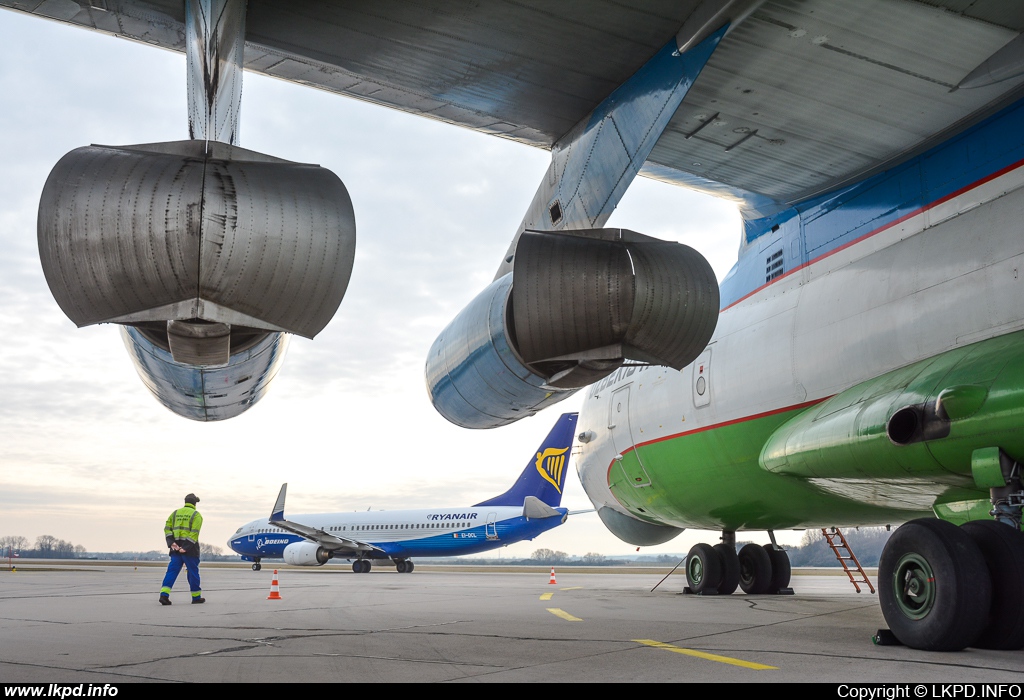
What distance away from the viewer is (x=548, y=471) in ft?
110

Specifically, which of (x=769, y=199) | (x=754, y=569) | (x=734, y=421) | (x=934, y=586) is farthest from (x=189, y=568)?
(x=934, y=586)

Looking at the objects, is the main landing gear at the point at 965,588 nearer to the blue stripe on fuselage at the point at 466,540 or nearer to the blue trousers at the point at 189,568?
the blue trousers at the point at 189,568

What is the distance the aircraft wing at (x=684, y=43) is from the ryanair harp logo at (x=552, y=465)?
2528 cm

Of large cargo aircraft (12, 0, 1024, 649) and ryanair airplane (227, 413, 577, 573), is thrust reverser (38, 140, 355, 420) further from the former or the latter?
ryanair airplane (227, 413, 577, 573)

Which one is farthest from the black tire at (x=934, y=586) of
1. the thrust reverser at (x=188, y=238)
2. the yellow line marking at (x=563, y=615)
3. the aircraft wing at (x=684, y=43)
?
the thrust reverser at (x=188, y=238)

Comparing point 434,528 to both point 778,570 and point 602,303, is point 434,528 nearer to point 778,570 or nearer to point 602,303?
point 778,570

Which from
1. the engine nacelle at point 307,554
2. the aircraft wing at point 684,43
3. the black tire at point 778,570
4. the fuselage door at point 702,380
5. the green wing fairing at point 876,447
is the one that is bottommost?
the engine nacelle at point 307,554

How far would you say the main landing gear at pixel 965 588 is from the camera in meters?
5.05

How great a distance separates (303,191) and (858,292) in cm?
509

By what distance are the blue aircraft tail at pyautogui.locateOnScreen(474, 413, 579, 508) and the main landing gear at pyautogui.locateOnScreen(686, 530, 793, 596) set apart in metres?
15.5

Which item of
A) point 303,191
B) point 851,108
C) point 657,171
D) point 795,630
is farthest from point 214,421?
point 851,108

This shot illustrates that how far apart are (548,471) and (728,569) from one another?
2074cm

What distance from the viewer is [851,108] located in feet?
20.6
